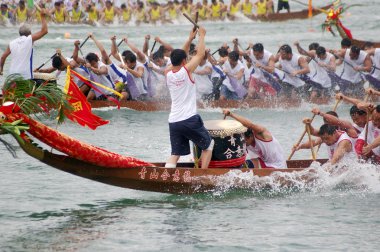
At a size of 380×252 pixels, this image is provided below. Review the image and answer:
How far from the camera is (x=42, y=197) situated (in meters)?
11.2

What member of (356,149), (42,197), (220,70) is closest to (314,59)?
(220,70)

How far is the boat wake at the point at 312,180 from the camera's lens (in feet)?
34.3

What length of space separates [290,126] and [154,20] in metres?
18.8

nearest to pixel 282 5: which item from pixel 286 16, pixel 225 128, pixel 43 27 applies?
pixel 286 16

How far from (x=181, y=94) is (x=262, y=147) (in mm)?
1184

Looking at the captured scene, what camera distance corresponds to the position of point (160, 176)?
1028 cm

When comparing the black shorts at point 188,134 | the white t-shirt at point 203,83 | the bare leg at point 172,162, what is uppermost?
the black shorts at point 188,134

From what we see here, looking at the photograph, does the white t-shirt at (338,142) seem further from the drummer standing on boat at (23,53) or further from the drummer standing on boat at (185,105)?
the drummer standing on boat at (23,53)

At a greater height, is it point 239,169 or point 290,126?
point 239,169

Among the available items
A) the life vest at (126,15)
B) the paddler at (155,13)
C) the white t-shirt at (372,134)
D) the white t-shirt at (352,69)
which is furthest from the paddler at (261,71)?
the paddler at (155,13)

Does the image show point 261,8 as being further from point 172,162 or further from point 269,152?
point 172,162

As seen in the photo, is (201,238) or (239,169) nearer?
(201,238)

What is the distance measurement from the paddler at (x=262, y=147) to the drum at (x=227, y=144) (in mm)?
138

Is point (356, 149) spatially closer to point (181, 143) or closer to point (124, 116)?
point (181, 143)
